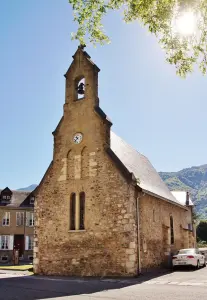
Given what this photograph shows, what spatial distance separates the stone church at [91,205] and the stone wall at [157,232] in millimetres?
54

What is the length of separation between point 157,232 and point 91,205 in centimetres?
494

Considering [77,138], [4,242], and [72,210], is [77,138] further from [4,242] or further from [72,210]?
[4,242]

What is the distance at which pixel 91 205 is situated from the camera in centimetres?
1839

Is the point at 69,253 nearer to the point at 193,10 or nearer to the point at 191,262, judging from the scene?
the point at 191,262

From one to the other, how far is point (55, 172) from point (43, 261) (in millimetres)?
5299

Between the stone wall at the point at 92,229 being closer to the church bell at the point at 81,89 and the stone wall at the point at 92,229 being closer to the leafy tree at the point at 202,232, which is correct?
the church bell at the point at 81,89

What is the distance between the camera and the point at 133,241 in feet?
54.9

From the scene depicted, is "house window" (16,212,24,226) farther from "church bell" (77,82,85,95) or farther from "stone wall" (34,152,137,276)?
"church bell" (77,82,85,95)

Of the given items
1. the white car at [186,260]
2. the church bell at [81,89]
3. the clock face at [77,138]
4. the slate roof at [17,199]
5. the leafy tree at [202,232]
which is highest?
the church bell at [81,89]

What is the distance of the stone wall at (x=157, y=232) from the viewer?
60.1 feet

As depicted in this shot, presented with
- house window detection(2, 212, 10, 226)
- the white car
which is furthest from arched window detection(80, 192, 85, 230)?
house window detection(2, 212, 10, 226)

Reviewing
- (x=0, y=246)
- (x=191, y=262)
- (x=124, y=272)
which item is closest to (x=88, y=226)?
(x=124, y=272)

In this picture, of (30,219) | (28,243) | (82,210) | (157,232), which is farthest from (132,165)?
(28,243)

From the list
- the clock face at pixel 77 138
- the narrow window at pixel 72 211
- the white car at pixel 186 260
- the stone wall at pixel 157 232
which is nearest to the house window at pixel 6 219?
the stone wall at pixel 157 232
